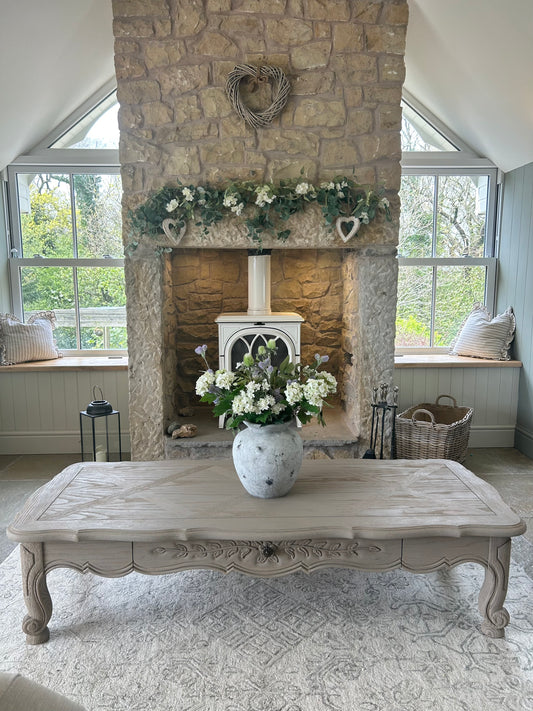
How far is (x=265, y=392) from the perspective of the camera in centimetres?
218

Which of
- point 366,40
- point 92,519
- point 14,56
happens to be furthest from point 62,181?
point 92,519

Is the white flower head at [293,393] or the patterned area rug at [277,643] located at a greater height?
the white flower head at [293,393]

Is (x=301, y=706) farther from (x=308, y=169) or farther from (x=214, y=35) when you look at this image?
(x=214, y=35)

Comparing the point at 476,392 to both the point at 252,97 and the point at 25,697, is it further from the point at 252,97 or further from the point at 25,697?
the point at 25,697

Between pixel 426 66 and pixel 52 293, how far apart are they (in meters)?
3.41

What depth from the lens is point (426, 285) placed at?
4.74 meters

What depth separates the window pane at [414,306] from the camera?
473cm

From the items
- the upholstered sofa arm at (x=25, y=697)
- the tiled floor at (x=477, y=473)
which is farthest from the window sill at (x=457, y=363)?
the upholstered sofa arm at (x=25, y=697)

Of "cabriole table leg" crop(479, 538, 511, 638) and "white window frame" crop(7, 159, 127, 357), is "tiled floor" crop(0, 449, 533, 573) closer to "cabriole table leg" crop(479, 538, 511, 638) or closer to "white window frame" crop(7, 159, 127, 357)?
"cabriole table leg" crop(479, 538, 511, 638)

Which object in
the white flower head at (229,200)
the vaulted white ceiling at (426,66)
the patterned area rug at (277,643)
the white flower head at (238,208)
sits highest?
the vaulted white ceiling at (426,66)

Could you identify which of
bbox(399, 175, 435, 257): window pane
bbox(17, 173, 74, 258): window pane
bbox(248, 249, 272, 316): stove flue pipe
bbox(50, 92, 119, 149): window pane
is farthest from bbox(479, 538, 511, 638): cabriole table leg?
bbox(50, 92, 119, 149): window pane

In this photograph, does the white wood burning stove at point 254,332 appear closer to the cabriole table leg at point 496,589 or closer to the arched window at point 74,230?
the arched window at point 74,230

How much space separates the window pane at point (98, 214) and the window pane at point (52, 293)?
0.27m

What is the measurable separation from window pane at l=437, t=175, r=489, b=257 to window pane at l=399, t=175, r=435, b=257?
0.08 meters
